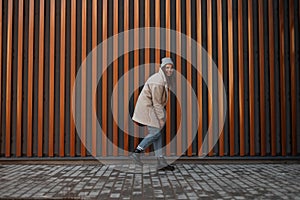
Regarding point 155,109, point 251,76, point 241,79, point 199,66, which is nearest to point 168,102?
point 155,109

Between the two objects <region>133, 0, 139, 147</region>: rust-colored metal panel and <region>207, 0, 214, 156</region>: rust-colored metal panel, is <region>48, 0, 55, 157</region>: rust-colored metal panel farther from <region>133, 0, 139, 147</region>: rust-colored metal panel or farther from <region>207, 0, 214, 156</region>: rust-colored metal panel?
<region>207, 0, 214, 156</region>: rust-colored metal panel

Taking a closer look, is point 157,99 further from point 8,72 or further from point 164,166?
point 8,72

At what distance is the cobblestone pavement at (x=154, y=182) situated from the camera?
4348mm

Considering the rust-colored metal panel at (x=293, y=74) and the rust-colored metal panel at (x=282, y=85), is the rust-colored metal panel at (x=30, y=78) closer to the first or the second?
the rust-colored metal panel at (x=282, y=85)

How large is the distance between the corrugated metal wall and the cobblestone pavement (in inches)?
18.5

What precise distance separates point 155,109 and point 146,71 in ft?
2.99

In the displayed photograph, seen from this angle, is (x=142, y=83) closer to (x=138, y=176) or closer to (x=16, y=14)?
(x=138, y=176)

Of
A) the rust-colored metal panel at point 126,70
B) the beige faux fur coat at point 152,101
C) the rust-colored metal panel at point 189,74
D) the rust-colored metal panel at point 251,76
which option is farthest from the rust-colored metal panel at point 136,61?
the rust-colored metal panel at point 251,76

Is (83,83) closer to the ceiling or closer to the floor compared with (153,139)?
closer to the ceiling

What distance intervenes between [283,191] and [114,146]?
298 centimetres

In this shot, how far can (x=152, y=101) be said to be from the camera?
6.13 m

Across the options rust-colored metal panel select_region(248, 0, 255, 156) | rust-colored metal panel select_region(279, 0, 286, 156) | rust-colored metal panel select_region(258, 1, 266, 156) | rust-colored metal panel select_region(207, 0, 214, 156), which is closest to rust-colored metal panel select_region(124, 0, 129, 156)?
rust-colored metal panel select_region(207, 0, 214, 156)

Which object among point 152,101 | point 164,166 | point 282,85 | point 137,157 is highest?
point 282,85

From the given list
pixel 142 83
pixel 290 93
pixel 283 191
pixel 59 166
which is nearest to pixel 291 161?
pixel 290 93
